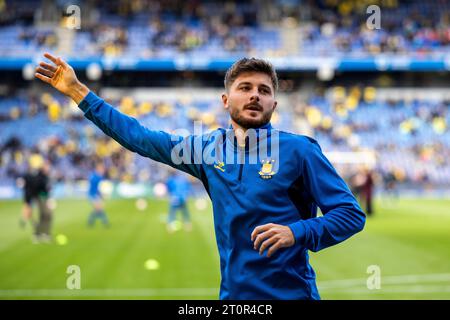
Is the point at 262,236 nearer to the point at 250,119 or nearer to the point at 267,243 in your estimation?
the point at 267,243

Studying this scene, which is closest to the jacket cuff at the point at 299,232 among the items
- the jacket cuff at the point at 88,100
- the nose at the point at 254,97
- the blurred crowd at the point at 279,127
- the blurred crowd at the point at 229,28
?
→ the nose at the point at 254,97

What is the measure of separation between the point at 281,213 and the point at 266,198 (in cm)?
11

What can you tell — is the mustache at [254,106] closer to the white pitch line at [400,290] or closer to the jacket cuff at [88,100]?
the jacket cuff at [88,100]

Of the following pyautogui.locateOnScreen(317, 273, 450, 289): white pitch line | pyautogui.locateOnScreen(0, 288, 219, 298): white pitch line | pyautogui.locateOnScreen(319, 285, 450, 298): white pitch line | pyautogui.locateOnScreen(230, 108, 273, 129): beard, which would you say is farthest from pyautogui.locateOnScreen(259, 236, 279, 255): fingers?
pyautogui.locateOnScreen(317, 273, 450, 289): white pitch line

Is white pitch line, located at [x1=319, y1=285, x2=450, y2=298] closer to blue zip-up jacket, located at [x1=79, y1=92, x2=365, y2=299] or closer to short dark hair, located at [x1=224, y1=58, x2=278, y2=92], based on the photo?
blue zip-up jacket, located at [x1=79, y1=92, x2=365, y2=299]

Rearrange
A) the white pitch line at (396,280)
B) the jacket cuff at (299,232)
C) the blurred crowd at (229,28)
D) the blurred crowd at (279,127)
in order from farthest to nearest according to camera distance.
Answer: the blurred crowd at (229,28), the blurred crowd at (279,127), the white pitch line at (396,280), the jacket cuff at (299,232)

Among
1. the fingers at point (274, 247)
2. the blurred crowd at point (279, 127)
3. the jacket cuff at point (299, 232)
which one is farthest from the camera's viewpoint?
the blurred crowd at point (279, 127)

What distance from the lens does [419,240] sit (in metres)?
16.4

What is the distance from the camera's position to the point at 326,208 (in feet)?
10.1

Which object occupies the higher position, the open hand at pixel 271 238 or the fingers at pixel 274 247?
the open hand at pixel 271 238

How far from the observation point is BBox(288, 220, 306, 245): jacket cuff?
2955 millimetres

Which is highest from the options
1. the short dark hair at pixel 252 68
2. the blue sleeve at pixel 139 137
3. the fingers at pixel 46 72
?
the fingers at pixel 46 72

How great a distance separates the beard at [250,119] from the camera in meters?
3.27

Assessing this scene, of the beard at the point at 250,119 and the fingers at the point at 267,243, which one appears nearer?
the fingers at the point at 267,243
